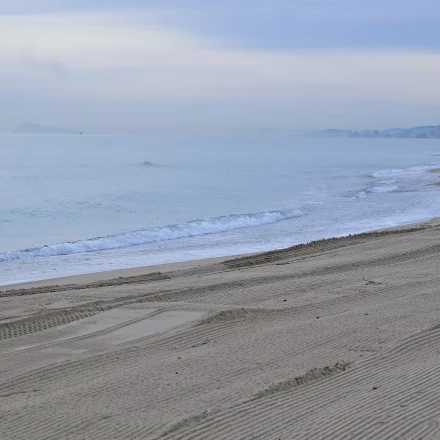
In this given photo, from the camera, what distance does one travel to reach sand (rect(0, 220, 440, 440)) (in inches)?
198

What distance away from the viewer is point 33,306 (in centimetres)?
976

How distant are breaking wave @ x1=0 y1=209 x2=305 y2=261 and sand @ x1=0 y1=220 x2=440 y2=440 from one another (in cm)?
546

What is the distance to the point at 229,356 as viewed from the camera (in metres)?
6.84

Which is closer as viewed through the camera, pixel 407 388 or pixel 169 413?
pixel 169 413

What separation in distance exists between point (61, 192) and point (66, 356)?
32948 millimetres

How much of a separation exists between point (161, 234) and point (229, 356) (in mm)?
14478

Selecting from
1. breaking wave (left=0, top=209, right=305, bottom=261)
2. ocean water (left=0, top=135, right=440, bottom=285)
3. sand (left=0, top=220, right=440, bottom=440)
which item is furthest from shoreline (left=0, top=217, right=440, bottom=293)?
breaking wave (left=0, top=209, right=305, bottom=261)

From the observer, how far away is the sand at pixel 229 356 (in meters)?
5.03

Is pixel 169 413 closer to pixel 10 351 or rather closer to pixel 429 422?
pixel 429 422

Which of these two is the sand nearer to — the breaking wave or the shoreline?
the shoreline

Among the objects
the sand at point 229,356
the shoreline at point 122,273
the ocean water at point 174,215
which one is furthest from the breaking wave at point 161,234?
the sand at point 229,356

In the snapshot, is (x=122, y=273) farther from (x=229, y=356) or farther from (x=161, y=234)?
(x=229, y=356)

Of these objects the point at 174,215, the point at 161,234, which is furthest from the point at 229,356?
the point at 174,215

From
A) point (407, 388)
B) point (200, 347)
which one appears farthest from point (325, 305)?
point (407, 388)
